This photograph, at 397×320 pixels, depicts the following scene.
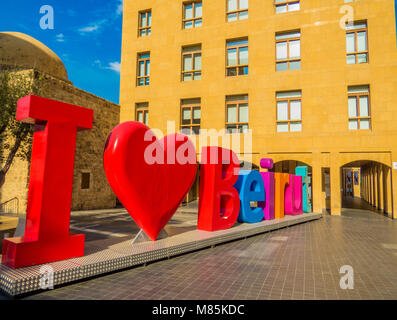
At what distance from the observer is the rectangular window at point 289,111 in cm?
1683

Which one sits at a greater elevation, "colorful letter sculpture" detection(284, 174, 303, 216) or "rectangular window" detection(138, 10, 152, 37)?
"rectangular window" detection(138, 10, 152, 37)

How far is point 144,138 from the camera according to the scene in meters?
6.45

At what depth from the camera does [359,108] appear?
15.8m

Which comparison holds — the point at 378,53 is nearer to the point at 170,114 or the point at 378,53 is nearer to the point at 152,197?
the point at 170,114

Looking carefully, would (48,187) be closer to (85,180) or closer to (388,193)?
(85,180)

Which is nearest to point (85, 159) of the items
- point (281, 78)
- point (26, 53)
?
point (26, 53)

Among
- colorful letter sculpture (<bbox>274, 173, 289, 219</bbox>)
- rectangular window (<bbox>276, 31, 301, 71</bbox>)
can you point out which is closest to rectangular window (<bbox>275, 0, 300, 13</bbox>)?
rectangular window (<bbox>276, 31, 301, 71</bbox>)

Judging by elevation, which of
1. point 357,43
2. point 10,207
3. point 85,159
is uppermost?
point 357,43

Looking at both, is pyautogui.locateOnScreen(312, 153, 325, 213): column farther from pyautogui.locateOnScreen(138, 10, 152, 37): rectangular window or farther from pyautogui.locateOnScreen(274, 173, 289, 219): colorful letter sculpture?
pyautogui.locateOnScreen(138, 10, 152, 37): rectangular window

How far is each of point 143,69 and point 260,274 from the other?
18284 millimetres

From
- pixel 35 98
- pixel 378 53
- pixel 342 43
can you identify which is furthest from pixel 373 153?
pixel 35 98

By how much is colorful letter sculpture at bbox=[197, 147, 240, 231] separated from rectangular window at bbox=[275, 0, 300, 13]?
13193 mm

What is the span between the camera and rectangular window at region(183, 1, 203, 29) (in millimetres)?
19344

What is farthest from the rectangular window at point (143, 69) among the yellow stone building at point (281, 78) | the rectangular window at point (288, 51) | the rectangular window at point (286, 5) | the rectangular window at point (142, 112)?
the rectangular window at point (286, 5)
